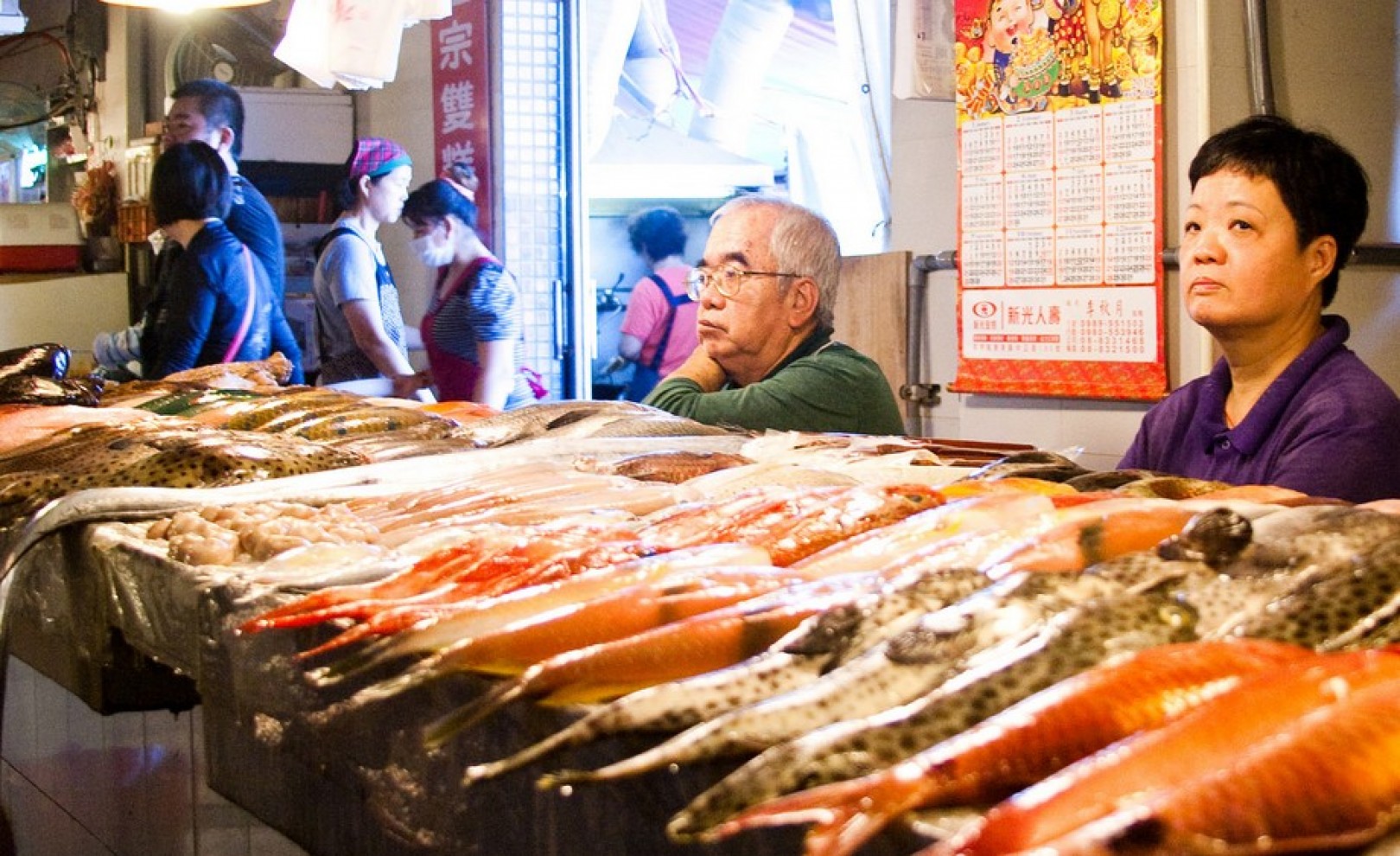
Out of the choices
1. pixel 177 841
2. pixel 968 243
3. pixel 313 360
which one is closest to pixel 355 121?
pixel 313 360

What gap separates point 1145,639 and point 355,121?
9.10 metres

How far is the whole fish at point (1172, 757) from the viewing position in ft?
2.43

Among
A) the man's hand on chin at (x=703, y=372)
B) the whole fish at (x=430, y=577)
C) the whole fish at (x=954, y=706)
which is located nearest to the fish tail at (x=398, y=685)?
the whole fish at (x=430, y=577)

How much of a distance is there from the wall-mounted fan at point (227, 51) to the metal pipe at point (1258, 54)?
7028 mm

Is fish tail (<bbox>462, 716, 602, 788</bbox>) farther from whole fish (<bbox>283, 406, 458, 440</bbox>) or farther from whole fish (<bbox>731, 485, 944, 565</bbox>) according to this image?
whole fish (<bbox>283, 406, 458, 440</bbox>)

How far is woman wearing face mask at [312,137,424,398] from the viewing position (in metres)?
7.80

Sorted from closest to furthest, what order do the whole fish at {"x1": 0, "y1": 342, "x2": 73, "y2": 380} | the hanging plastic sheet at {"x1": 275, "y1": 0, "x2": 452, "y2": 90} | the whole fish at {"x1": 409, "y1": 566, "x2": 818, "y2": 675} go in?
the whole fish at {"x1": 409, "y1": 566, "x2": 818, "y2": 675} → the whole fish at {"x1": 0, "y1": 342, "x2": 73, "y2": 380} → the hanging plastic sheet at {"x1": 275, "y1": 0, "x2": 452, "y2": 90}

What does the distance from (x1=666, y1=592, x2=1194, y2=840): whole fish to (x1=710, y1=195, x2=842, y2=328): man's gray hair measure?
118 inches

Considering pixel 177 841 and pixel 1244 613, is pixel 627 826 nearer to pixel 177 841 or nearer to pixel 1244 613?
pixel 1244 613

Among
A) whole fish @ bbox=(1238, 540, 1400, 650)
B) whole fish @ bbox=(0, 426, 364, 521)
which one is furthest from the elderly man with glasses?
whole fish @ bbox=(1238, 540, 1400, 650)

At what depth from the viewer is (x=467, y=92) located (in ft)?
26.5

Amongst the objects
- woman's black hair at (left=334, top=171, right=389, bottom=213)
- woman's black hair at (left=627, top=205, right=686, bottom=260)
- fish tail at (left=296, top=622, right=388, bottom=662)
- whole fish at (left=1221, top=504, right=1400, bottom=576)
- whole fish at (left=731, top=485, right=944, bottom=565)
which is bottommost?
fish tail at (left=296, top=622, right=388, bottom=662)

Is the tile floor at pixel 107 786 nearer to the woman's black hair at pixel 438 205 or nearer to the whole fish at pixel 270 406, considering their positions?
the whole fish at pixel 270 406

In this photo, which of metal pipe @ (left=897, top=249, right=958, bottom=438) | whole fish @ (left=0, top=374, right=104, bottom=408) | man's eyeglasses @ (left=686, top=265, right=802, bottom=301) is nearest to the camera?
whole fish @ (left=0, top=374, right=104, bottom=408)
